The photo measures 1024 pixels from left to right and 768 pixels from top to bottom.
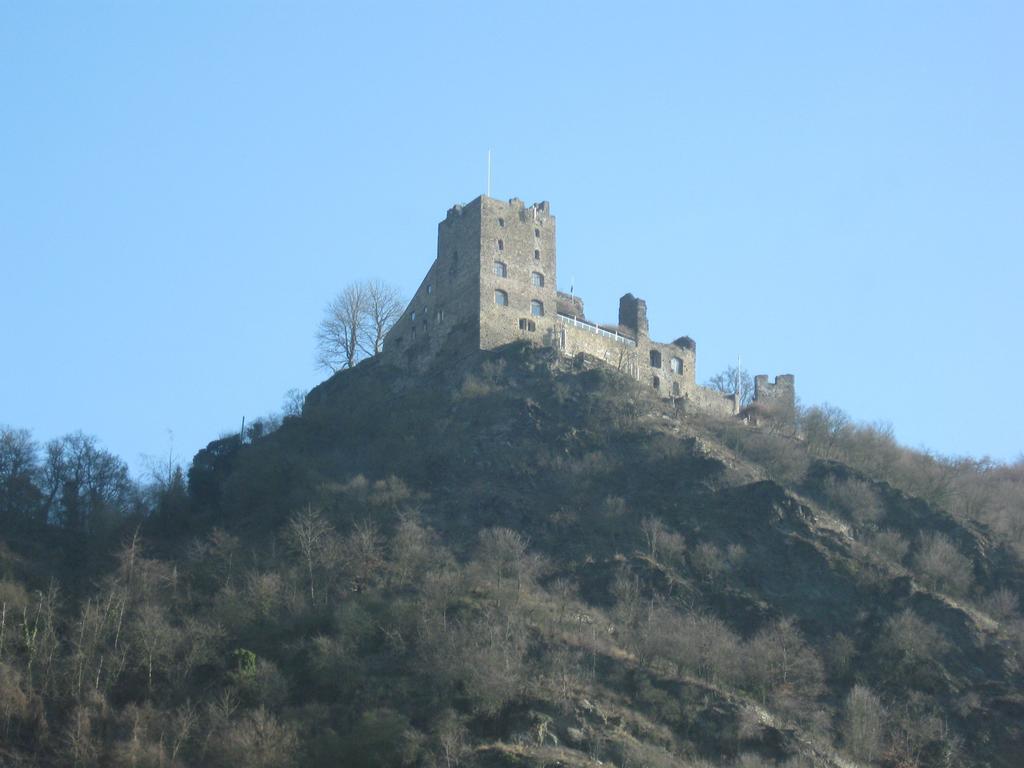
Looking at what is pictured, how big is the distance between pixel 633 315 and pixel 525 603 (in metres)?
30.2

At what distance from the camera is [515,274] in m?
82.3

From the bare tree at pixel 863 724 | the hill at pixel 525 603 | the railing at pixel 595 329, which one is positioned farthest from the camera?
the railing at pixel 595 329

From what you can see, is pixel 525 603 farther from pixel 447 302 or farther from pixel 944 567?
pixel 447 302

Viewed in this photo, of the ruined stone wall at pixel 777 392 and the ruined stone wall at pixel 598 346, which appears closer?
the ruined stone wall at pixel 598 346

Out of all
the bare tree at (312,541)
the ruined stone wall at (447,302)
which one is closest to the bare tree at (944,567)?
the ruined stone wall at (447,302)

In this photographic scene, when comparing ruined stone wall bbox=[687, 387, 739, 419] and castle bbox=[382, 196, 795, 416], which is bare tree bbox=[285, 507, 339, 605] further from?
ruined stone wall bbox=[687, 387, 739, 419]

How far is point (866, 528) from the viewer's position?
71.2 meters

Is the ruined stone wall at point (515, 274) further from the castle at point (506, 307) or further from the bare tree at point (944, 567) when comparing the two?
the bare tree at point (944, 567)

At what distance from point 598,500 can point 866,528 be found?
1236cm

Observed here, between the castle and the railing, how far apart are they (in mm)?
55

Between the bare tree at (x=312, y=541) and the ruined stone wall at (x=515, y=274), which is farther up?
the ruined stone wall at (x=515, y=274)

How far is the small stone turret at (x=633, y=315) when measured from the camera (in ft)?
289

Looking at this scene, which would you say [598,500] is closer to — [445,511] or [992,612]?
[445,511]

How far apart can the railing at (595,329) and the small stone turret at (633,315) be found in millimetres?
957
